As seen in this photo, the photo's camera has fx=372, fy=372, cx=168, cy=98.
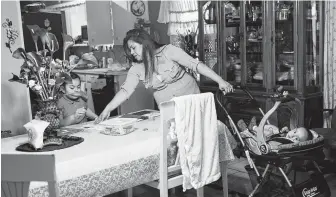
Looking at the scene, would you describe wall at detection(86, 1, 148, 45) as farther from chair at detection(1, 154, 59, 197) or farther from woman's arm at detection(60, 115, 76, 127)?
→ chair at detection(1, 154, 59, 197)

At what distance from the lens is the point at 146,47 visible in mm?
2836

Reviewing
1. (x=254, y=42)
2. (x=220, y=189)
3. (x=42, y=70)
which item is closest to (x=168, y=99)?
(x=220, y=189)

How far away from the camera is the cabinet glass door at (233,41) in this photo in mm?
4504

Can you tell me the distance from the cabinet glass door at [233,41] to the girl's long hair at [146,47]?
184 cm

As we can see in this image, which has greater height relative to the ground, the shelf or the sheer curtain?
the sheer curtain

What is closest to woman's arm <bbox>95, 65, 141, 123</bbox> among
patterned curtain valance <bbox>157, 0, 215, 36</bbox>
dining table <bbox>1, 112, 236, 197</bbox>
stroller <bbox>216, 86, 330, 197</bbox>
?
dining table <bbox>1, 112, 236, 197</bbox>

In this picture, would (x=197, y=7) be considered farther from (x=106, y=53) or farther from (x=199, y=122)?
(x=199, y=122)

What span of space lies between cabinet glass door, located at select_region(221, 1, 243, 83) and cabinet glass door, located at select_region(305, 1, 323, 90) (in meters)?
0.79

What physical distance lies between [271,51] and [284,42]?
0.17 meters

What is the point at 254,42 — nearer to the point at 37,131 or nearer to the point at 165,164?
the point at 165,164

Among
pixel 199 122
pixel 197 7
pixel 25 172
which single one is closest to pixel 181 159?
pixel 199 122

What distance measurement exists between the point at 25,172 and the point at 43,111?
0.99 metres

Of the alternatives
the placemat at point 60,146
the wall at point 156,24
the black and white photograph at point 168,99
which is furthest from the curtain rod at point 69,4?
the placemat at point 60,146

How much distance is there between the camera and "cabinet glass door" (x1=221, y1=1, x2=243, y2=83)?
14.8ft
